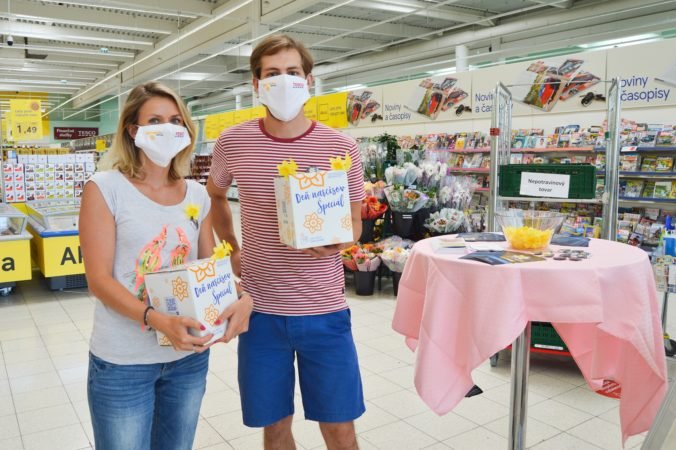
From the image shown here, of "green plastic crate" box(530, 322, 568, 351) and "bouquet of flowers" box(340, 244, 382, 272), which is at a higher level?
"bouquet of flowers" box(340, 244, 382, 272)

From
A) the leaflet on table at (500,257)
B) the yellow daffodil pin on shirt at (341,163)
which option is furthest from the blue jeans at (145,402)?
the leaflet on table at (500,257)

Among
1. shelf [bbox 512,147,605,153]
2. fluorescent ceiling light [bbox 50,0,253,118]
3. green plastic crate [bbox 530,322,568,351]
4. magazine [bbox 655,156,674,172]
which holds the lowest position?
green plastic crate [bbox 530,322,568,351]

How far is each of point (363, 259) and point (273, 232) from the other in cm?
462

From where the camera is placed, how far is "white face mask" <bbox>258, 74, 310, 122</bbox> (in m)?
1.85

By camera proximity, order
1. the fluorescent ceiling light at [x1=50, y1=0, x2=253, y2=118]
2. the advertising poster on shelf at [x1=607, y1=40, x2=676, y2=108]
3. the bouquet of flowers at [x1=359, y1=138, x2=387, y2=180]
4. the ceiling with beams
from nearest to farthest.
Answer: the bouquet of flowers at [x1=359, y1=138, x2=387, y2=180], the advertising poster on shelf at [x1=607, y1=40, x2=676, y2=108], the fluorescent ceiling light at [x1=50, y1=0, x2=253, y2=118], the ceiling with beams

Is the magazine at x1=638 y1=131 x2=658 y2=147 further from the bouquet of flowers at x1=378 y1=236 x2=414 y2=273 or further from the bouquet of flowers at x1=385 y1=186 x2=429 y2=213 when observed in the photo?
the bouquet of flowers at x1=378 y1=236 x2=414 y2=273

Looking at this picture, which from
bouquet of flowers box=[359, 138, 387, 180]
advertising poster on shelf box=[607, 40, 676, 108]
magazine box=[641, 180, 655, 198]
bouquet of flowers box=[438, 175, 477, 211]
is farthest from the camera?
magazine box=[641, 180, 655, 198]

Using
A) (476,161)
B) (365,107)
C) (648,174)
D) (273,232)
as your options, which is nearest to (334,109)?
(365,107)

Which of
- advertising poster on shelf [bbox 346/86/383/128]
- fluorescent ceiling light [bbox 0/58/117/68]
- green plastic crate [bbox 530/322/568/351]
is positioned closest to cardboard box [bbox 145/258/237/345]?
green plastic crate [bbox 530/322/568/351]

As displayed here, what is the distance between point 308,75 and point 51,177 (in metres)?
8.16

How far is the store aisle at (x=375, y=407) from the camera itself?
121 inches

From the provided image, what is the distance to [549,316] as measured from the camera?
1916 mm

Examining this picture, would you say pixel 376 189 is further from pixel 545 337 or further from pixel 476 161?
pixel 476 161

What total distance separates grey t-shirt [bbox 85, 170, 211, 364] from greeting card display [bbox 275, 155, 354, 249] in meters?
0.35
